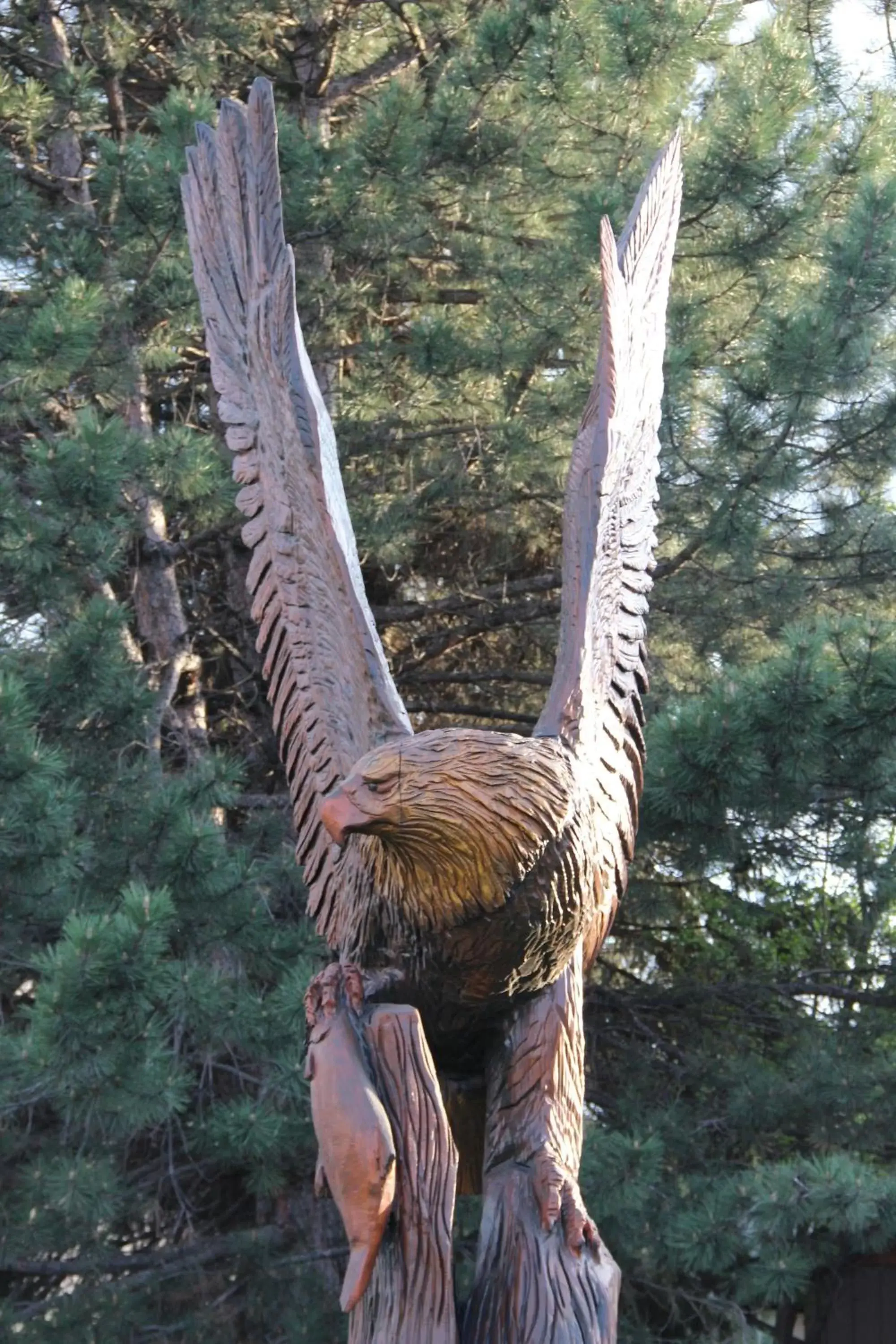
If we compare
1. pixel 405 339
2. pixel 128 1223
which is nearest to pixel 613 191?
pixel 405 339

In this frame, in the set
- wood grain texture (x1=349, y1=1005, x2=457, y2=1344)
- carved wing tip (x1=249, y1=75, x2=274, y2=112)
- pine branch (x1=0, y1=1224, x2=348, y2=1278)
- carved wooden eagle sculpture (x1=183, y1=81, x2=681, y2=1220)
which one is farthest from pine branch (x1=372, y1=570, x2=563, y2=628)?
wood grain texture (x1=349, y1=1005, x2=457, y2=1344)

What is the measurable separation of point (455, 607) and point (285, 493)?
3.80 meters

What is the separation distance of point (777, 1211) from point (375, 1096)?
2.79 m

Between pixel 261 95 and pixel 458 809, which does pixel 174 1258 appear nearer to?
pixel 458 809

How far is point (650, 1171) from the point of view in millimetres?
4688

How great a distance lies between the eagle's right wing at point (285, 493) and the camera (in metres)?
2.56

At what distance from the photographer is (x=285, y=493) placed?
270 centimetres

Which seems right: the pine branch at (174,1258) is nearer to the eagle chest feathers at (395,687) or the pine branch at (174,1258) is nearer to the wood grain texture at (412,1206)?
the eagle chest feathers at (395,687)

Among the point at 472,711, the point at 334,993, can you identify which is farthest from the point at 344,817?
the point at 472,711

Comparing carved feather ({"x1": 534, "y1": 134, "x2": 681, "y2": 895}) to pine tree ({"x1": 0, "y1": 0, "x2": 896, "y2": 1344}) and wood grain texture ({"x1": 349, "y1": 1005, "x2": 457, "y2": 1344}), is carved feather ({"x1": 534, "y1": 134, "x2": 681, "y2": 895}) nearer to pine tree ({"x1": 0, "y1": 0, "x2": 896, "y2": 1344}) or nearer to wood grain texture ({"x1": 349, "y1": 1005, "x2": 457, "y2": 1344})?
wood grain texture ({"x1": 349, "y1": 1005, "x2": 457, "y2": 1344})

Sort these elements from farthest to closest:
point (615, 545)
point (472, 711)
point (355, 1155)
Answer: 1. point (472, 711)
2. point (615, 545)
3. point (355, 1155)

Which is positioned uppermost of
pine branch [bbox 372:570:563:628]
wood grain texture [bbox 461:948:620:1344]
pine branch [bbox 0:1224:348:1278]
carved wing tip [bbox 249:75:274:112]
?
carved wing tip [bbox 249:75:274:112]

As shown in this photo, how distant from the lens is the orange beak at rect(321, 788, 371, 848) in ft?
6.91

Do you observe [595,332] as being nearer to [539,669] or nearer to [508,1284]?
[539,669]
